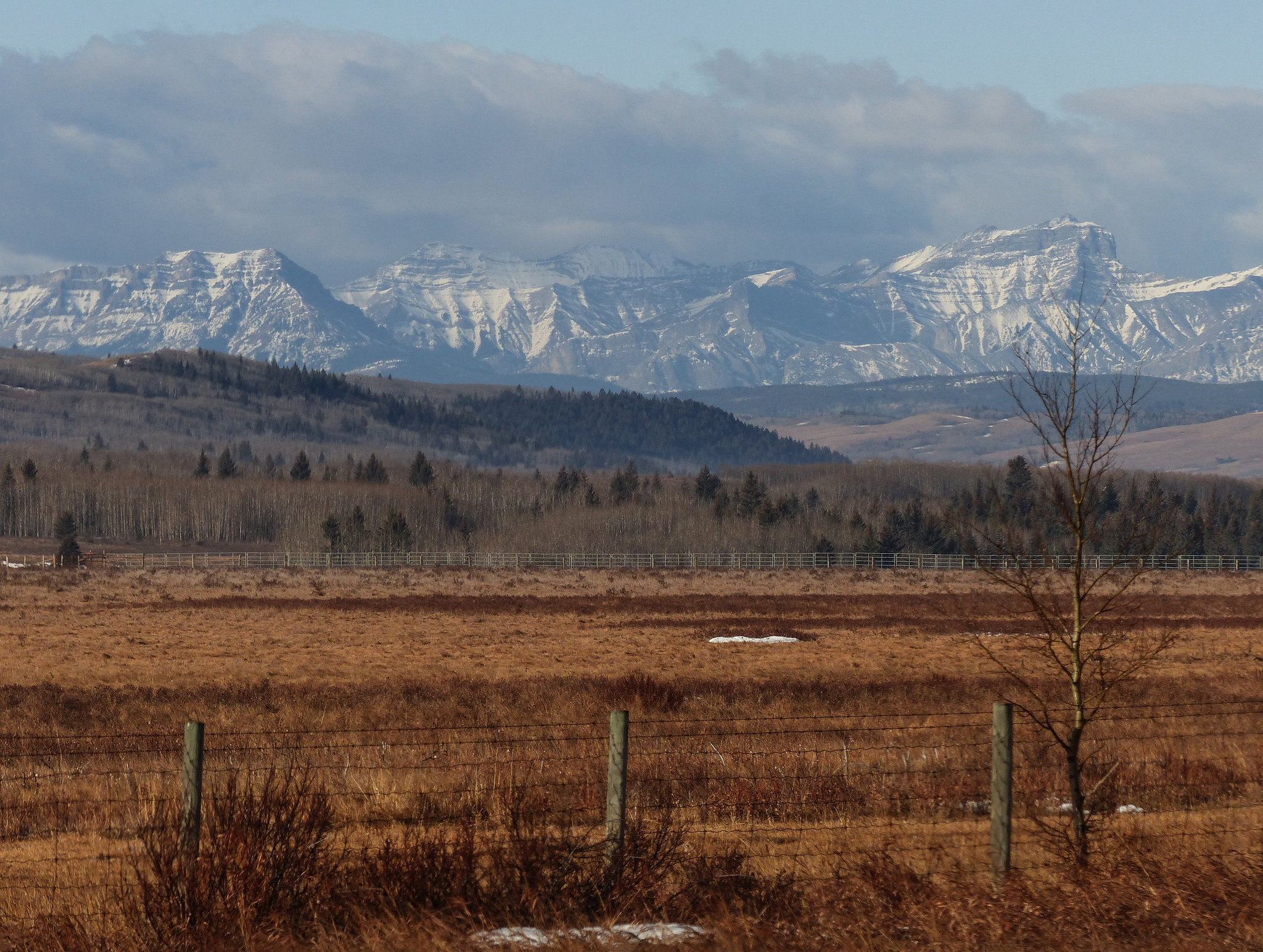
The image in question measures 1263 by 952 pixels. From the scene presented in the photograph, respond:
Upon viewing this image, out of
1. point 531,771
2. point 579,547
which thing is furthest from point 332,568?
point 531,771

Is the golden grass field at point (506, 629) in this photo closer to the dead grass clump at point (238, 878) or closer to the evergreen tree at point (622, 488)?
the dead grass clump at point (238, 878)

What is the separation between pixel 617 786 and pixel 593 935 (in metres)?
1.46

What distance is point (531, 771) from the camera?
48.6 ft

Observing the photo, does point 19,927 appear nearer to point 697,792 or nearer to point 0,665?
point 697,792

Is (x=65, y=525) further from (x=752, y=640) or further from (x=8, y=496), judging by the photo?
(x=752, y=640)

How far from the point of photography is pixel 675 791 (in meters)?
13.9

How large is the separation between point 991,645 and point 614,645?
11149 millimetres

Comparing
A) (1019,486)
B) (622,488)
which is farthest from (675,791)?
(622,488)

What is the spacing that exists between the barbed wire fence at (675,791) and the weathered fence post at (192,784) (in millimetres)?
18

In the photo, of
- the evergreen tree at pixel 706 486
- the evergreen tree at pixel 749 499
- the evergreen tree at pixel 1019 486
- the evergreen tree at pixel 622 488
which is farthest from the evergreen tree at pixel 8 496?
the evergreen tree at pixel 1019 486

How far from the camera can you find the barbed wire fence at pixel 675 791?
9.55 meters

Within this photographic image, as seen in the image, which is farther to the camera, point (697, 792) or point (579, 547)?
point (579, 547)

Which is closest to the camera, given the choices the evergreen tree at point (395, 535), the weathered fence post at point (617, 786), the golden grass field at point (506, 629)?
the weathered fence post at point (617, 786)

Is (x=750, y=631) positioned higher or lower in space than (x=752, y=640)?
lower
